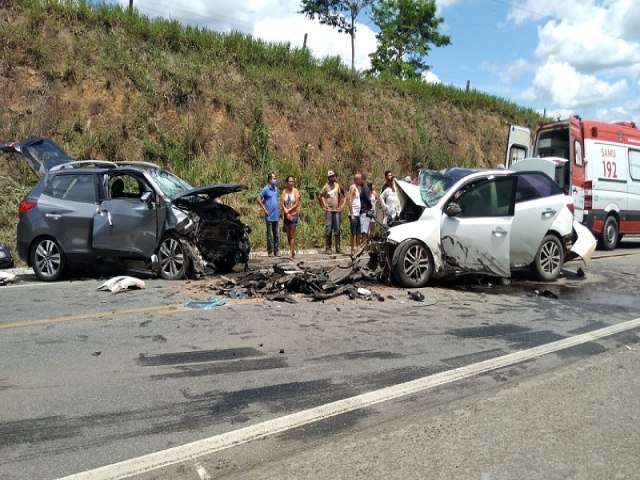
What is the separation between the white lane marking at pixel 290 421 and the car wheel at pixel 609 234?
422 inches

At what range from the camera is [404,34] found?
40.9 meters

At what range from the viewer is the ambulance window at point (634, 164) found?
618 inches

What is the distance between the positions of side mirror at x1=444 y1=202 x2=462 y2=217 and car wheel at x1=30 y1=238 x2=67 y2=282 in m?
6.26

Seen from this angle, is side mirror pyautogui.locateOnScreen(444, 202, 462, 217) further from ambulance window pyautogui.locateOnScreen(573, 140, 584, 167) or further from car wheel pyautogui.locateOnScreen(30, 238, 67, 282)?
ambulance window pyautogui.locateOnScreen(573, 140, 584, 167)

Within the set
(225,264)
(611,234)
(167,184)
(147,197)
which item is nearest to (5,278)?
(147,197)

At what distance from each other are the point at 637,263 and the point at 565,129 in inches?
155

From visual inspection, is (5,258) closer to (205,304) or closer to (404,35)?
(205,304)

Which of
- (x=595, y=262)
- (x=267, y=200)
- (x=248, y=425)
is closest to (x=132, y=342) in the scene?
(x=248, y=425)

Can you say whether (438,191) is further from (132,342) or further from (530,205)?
(132,342)

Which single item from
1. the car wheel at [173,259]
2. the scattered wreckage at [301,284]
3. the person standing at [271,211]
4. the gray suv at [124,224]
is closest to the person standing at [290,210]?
the person standing at [271,211]

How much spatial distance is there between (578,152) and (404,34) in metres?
29.5

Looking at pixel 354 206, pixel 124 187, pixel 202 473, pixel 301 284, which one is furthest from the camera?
pixel 354 206

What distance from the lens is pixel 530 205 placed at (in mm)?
9586

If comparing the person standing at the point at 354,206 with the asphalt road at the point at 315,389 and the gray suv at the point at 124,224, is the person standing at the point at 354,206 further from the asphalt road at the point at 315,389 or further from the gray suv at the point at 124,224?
the asphalt road at the point at 315,389
